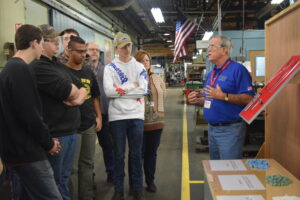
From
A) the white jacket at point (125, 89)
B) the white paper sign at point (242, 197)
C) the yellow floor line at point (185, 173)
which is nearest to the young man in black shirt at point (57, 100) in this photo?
the white jacket at point (125, 89)

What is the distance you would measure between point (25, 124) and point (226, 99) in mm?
1635

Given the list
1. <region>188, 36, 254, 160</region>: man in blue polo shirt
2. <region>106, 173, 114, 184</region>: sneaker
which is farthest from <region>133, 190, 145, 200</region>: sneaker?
<region>188, 36, 254, 160</region>: man in blue polo shirt

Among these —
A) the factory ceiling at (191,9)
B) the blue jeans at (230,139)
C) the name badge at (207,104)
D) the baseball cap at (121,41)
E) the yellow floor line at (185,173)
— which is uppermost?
the factory ceiling at (191,9)

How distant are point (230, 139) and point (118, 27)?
1046 cm

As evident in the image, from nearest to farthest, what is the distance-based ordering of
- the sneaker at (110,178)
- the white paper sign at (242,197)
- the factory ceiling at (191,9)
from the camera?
1. the white paper sign at (242,197)
2. the sneaker at (110,178)
3. the factory ceiling at (191,9)

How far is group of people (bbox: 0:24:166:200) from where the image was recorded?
185 cm

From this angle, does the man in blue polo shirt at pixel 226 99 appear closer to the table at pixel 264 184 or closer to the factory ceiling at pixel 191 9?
the table at pixel 264 184

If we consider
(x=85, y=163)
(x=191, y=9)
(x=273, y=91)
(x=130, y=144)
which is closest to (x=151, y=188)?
(x=130, y=144)

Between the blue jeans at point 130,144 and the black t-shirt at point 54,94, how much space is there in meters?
0.77

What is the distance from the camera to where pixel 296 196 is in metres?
1.77

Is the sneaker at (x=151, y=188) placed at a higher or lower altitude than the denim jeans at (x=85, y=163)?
lower

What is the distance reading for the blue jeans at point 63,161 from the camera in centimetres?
230

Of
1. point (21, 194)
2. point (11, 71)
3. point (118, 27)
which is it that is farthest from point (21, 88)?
point (118, 27)

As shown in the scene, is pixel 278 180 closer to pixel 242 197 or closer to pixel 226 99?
pixel 242 197
